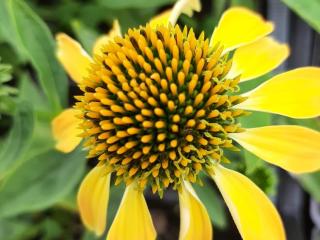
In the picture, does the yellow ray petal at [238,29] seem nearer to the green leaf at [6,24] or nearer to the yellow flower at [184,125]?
the yellow flower at [184,125]

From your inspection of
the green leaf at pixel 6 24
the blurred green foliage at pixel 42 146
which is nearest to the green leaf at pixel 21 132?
the blurred green foliage at pixel 42 146

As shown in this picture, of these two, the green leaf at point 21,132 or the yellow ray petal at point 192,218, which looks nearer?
the yellow ray petal at point 192,218

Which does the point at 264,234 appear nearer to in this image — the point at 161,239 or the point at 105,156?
the point at 105,156

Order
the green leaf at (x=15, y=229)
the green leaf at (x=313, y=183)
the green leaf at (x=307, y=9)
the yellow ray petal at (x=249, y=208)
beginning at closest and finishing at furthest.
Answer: the yellow ray petal at (x=249, y=208) < the green leaf at (x=307, y=9) < the green leaf at (x=313, y=183) < the green leaf at (x=15, y=229)

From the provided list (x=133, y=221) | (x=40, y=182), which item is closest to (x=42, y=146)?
(x=40, y=182)

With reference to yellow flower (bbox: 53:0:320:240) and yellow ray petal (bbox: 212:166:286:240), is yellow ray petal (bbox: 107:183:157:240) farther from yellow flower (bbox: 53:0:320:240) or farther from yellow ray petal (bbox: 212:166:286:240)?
yellow ray petal (bbox: 212:166:286:240)
